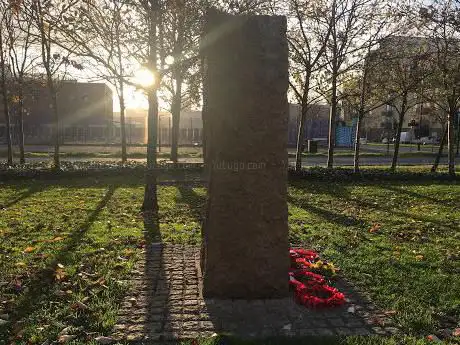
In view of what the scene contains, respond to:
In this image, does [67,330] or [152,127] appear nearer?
[67,330]

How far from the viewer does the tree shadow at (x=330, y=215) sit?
353 inches

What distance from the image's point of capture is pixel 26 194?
1235 centimetres

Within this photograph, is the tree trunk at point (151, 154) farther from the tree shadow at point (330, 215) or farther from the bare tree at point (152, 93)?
the tree shadow at point (330, 215)

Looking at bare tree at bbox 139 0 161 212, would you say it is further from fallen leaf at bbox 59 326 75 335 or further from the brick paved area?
fallen leaf at bbox 59 326 75 335

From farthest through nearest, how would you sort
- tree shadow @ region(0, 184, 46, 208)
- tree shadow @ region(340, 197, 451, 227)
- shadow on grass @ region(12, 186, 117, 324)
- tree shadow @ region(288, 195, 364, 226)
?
tree shadow @ region(0, 184, 46, 208), tree shadow @ region(340, 197, 451, 227), tree shadow @ region(288, 195, 364, 226), shadow on grass @ region(12, 186, 117, 324)

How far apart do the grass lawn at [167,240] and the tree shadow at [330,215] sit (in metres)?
0.02

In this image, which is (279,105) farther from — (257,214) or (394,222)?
(394,222)

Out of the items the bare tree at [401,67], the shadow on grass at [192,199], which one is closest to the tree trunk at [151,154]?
the shadow on grass at [192,199]

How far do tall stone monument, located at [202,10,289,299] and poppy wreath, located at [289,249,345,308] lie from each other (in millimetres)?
203

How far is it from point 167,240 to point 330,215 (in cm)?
411

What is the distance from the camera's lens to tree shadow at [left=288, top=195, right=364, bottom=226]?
29.4ft

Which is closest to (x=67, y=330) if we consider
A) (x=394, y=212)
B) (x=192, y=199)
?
(x=192, y=199)

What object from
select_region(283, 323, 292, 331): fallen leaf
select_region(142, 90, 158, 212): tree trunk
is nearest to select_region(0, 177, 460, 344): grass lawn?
select_region(283, 323, 292, 331): fallen leaf

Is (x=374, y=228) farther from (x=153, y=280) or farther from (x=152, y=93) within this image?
(x=152, y=93)
